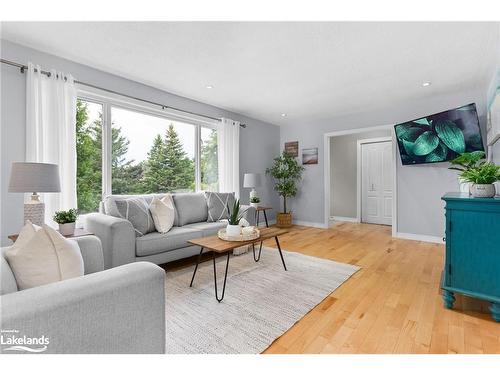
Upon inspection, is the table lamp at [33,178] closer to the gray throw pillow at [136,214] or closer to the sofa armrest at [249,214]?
the gray throw pillow at [136,214]

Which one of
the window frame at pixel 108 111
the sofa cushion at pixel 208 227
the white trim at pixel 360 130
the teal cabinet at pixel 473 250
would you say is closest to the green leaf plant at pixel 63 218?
the window frame at pixel 108 111

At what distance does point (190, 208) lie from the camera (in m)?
3.49

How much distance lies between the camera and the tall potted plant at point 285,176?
5546 mm

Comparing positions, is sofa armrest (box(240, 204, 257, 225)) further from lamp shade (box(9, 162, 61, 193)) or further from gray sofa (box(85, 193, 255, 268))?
lamp shade (box(9, 162, 61, 193))

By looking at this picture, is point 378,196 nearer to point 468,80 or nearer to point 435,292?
point 468,80

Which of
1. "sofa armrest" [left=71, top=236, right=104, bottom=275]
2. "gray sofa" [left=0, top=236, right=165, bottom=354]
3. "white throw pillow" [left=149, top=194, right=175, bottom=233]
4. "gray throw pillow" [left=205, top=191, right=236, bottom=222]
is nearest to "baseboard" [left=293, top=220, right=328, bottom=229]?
"gray throw pillow" [left=205, top=191, right=236, bottom=222]

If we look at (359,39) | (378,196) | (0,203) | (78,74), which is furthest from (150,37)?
(378,196)

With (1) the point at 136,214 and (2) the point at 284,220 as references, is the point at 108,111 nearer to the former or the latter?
(1) the point at 136,214

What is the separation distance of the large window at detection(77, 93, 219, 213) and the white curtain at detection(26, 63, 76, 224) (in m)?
0.27

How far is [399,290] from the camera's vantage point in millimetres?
2367

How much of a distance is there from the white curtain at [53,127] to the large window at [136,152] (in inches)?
10.7

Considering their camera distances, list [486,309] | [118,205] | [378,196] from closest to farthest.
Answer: [486,309] → [118,205] → [378,196]
